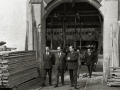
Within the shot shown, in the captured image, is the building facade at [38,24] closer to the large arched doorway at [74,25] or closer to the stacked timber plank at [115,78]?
the stacked timber plank at [115,78]

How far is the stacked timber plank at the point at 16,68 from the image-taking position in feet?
35.7

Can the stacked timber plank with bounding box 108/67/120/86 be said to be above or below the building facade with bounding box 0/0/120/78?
below

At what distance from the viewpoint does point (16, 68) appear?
1170 cm

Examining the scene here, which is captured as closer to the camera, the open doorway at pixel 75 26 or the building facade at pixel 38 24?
the building facade at pixel 38 24

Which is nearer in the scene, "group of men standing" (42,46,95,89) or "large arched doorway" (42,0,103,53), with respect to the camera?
"group of men standing" (42,46,95,89)

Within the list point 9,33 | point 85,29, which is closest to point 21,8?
point 9,33

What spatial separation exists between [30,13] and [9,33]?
6.98 feet

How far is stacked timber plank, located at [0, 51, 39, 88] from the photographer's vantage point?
428 inches

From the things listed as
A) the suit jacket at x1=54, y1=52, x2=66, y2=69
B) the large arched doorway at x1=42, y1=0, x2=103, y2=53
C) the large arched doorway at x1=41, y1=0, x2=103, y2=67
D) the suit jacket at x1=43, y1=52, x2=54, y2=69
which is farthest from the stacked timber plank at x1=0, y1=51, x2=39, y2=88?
the large arched doorway at x1=42, y1=0, x2=103, y2=53

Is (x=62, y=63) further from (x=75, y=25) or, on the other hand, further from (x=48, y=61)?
(x=75, y=25)

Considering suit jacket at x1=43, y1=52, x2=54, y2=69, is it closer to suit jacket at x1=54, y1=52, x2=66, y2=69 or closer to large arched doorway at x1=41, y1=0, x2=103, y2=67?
suit jacket at x1=54, y1=52, x2=66, y2=69

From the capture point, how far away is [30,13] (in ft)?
51.0

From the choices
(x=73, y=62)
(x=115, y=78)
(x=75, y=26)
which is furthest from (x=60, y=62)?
(x=75, y=26)

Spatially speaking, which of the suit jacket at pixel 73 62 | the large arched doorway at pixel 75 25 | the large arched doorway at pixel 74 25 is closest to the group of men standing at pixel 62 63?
the suit jacket at pixel 73 62
